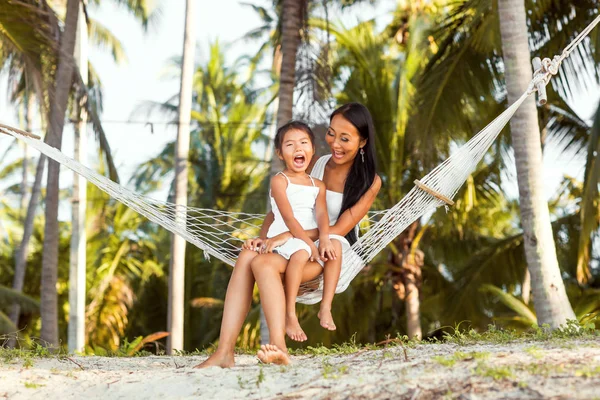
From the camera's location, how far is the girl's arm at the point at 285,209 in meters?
3.46

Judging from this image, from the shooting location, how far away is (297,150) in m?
3.60

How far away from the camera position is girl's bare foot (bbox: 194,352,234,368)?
3.33 metres

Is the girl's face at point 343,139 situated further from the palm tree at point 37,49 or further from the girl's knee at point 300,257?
the palm tree at point 37,49

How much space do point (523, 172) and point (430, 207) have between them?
1.06 metres

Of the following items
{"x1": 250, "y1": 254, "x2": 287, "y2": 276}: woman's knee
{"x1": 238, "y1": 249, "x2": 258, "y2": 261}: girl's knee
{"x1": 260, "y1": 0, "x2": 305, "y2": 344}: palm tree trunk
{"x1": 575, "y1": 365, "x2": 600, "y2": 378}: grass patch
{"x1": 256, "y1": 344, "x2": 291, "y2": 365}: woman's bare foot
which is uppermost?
{"x1": 260, "y1": 0, "x2": 305, "y2": 344}: palm tree trunk

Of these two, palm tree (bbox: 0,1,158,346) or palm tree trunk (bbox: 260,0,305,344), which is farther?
palm tree (bbox: 0,1,158,346)

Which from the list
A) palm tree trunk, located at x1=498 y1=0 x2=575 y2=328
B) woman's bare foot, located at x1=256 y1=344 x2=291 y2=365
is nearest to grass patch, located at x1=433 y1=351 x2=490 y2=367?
woman's bare foot, located at x1=256 y1=344 x2=291 y2=365

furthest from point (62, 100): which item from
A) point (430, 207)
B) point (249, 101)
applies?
point (249, 101)

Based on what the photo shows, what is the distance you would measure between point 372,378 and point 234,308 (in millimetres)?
789

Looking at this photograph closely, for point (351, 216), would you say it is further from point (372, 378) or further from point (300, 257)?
point (372, 378)

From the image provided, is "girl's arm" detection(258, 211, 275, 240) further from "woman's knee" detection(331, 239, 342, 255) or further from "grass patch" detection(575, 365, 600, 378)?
"grass patch" detection(575, 365, 600, 378)

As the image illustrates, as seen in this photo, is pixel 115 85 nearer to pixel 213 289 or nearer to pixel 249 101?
pixel 249 101

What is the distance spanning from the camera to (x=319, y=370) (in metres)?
3.00

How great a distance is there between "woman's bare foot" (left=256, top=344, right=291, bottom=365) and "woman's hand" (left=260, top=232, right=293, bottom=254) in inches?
14.8
